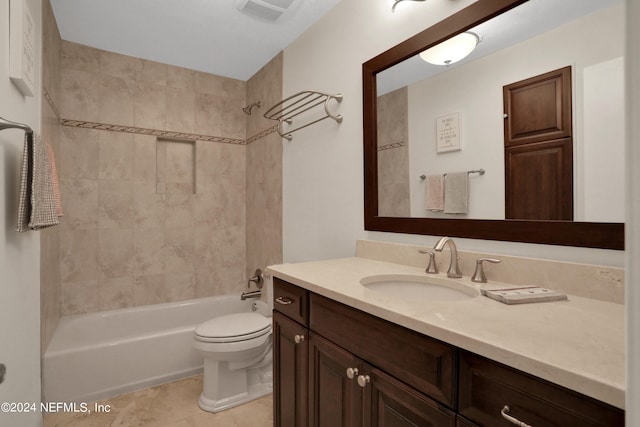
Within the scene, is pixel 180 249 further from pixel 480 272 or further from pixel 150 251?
pixel 480 272

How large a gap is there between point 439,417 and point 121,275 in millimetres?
2702

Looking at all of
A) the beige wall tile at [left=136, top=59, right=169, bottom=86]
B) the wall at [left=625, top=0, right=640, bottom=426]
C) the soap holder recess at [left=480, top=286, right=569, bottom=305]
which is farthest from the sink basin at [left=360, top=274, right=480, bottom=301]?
the beige wall tile at [left=136, top=59, right=169, bottom=86]

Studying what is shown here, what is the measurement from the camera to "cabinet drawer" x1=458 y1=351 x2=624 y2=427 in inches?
20.4

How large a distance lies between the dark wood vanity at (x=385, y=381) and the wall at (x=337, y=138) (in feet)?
1.94

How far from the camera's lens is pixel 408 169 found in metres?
1.51

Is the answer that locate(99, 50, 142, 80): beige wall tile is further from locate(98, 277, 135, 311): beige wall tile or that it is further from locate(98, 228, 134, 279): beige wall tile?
locate(98, 277, 135, 311): beige wall tile

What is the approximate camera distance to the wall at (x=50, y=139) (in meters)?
1.81

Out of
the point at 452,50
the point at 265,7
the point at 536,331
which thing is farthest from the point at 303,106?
the point at 536,331

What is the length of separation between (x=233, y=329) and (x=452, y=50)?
1891 mm

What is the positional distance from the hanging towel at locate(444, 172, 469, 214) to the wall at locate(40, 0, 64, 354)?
2.08 m

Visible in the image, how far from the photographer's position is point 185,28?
2.22 metres

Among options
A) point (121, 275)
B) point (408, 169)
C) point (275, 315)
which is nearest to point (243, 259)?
point (121, 275)

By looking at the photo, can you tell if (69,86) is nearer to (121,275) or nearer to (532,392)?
(121,275)

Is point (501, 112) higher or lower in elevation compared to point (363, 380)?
higher
